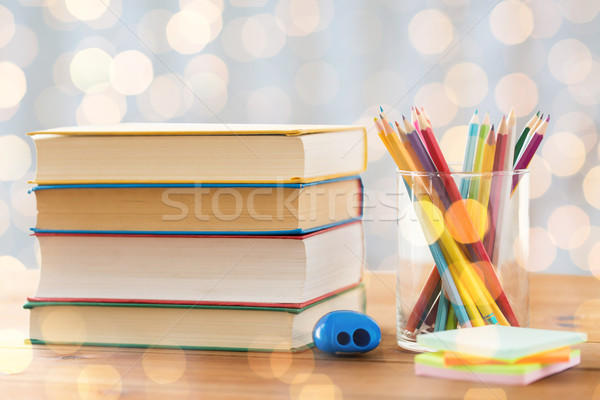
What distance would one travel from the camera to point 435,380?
45 centimetres

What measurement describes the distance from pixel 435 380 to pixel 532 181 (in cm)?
79

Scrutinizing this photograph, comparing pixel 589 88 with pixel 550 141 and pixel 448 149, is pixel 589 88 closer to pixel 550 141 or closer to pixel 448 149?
pixel 550 141

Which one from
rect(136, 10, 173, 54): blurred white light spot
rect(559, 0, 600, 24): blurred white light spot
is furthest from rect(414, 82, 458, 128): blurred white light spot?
rect(136, 10, 173, 54): blurred white light spot

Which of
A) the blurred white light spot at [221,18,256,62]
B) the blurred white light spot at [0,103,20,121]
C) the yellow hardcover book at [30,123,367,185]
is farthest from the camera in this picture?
the blurred white light spot at [0,103,20,121]

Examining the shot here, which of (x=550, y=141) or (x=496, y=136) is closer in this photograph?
(x=496, y=136)

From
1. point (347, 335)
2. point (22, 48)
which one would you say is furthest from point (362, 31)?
point (347, 335)

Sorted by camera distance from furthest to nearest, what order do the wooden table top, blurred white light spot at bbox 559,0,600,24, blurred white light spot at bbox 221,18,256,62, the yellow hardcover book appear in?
1. blurred white light spot at bbox 221,18,256,62
2. blurred white light spot at bbox 559,0,600,24
3. the yellow hardcover book
4. the wooden table top

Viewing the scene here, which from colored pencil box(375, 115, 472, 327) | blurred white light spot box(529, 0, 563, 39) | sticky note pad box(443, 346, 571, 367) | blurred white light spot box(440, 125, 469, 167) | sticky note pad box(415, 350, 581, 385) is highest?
blurred white light spot box(529, 0, 563, 39)

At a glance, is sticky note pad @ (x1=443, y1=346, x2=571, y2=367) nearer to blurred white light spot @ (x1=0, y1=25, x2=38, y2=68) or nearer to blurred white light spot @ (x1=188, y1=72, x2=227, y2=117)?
blurred white light spot @ (x1=188, y1=72, x2=227, y2=117)

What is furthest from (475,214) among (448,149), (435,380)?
(448,149)

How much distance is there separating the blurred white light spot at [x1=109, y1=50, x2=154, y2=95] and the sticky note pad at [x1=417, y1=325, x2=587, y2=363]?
3.03 feet

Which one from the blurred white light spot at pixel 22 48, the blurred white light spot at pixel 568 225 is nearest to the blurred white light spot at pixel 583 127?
the blurred white light spot at pixel 568 225

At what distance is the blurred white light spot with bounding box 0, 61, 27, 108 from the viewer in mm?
1305

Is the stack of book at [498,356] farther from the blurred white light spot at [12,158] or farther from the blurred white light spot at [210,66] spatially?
the blurred white light spot at [12,158]
